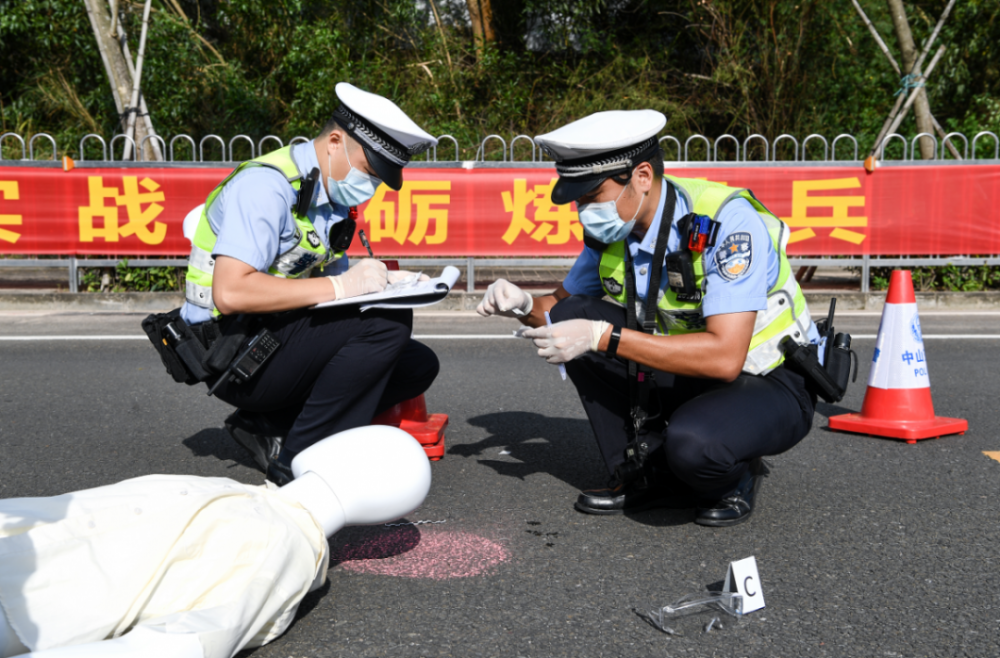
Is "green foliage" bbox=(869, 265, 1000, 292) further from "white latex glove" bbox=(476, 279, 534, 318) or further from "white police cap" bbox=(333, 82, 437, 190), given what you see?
"white police cap" bbox=(333, 82, 437, 190)

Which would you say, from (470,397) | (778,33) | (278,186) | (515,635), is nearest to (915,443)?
(470,397)

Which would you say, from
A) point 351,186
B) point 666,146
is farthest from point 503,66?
point 351,186

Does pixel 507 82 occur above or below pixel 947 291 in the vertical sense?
above

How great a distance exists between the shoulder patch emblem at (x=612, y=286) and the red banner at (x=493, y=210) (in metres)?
5.59

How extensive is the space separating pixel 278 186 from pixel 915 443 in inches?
114

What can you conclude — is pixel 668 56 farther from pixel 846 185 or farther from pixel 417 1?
pixel 846 185

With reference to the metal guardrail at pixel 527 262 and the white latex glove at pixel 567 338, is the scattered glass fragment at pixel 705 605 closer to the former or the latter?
the white latex glove at pixel 567 338

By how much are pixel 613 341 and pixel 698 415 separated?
1.16 ft

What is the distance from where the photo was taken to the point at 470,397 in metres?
5.07

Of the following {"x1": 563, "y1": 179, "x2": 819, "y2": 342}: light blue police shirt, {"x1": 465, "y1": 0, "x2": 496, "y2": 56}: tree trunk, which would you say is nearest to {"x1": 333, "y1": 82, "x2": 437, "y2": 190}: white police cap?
{"x1": 563, "y1": 179, "x2": 819, "y2": 342}: light blue police shirt

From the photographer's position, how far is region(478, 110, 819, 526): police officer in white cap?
2922 millimetres

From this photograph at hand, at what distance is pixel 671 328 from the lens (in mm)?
3230

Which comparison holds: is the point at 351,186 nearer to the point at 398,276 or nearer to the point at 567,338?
the point at 398,276

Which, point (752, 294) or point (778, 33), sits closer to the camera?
point (752, 294)
